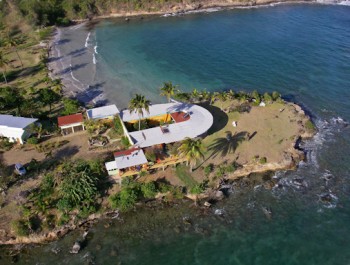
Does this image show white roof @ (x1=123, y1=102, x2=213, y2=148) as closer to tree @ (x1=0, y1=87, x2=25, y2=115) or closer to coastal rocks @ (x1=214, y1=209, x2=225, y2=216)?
coastal rocks @ (x1=214, y1=209, x2=225, y2=216)

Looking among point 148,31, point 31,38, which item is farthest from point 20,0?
point 148,31

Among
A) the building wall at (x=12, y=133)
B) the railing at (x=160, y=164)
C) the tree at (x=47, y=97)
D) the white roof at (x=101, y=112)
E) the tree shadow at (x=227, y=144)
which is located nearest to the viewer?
the railing at (x=160, y=164)

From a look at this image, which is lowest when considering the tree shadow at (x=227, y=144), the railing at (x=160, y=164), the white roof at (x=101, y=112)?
the tree shadow at (x=227, y=144)

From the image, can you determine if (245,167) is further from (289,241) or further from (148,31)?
(148,31)

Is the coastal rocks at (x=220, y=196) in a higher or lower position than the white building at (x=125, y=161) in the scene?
lower

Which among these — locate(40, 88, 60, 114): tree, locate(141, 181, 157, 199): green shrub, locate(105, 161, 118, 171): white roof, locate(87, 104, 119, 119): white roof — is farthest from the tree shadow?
locate(40, 88, 60, 114): tree

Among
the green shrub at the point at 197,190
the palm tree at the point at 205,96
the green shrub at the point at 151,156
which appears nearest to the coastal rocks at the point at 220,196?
the green shrub at the point at 197,190

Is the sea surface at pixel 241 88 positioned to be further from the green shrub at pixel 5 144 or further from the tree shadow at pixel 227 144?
the green shrub at pixel 5 144

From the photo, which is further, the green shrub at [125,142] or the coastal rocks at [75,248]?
the green shrub at [125,142]
